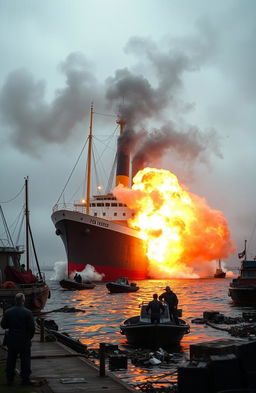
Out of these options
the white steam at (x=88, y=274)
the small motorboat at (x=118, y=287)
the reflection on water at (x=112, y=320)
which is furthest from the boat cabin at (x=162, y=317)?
the white steam at (x=88, y=274)

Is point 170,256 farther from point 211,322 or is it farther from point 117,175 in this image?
point 211,322

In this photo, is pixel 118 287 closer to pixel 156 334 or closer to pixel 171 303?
pixel 171 303

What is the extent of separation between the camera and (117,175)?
90062 millimetres

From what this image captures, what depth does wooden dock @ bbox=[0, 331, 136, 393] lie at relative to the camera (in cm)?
976

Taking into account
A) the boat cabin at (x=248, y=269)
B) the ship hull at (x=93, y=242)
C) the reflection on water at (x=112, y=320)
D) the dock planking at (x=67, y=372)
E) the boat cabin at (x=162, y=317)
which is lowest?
the reflection on water at (x=112, y=320)

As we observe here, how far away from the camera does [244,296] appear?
1494 inches

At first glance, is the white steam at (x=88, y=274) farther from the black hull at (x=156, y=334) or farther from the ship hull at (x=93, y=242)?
the black hull at (x=156, y=334)

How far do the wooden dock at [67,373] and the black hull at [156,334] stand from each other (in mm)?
4757

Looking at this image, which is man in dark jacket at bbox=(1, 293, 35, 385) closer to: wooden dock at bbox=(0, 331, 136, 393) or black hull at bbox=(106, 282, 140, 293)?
wooden dock at bbox=(0, 331, 136, 393)

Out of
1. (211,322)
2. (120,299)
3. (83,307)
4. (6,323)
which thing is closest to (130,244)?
(120,299)

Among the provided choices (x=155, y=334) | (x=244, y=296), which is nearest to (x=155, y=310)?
(x=155, y=334)

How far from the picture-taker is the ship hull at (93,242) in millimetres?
67562

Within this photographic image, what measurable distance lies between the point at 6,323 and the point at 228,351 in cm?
521

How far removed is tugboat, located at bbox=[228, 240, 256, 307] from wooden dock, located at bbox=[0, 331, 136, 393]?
84.8 feet
